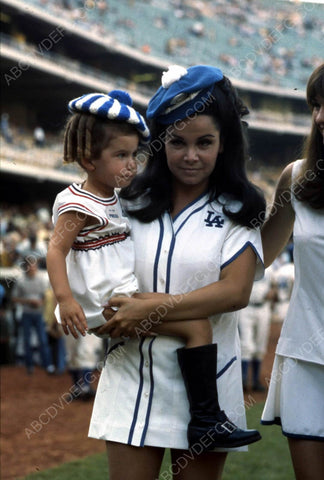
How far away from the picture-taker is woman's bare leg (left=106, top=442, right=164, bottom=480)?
2.29m

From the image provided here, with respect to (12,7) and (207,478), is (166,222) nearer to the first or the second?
(207,478)

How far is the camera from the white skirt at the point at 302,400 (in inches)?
99.2

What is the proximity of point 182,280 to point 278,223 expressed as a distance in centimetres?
57

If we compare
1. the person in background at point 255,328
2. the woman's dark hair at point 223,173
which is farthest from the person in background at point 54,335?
the woman's dark hair at point 223,173

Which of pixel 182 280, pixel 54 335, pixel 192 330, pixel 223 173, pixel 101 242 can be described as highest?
pixel 223 173

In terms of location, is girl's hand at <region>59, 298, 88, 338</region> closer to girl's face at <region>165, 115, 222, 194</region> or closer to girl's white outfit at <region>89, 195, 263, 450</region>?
girl's white outfit at <region>89, 195, 263, 450</region>

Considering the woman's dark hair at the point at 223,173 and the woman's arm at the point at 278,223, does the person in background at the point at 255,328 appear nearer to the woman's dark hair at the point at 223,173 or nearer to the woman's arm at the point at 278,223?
the woman's arm at the point at 278,223

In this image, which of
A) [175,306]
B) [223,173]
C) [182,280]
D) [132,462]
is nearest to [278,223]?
[223,173]

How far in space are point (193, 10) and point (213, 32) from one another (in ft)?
5.31

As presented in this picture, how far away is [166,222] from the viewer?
2479 mm

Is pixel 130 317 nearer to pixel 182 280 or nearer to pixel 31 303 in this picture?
pixel 182 280

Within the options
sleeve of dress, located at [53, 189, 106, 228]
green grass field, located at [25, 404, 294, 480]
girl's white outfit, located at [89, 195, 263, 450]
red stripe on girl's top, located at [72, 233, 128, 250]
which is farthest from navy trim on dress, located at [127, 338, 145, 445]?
green grass field, located at [25, 404, 294, 480]

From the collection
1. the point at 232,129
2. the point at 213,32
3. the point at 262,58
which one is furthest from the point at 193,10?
the point at 232,129

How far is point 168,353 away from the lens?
7.80ft
